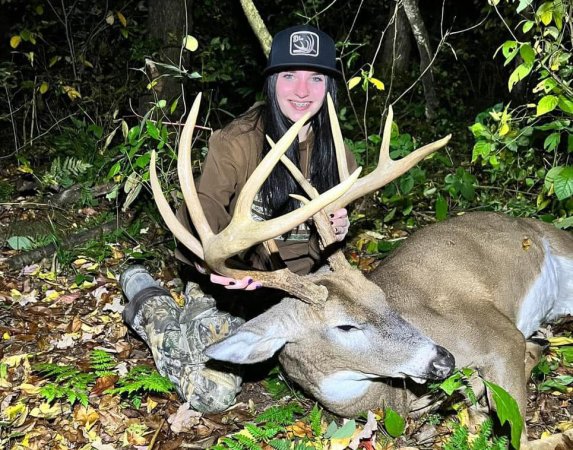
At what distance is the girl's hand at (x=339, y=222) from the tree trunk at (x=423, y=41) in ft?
9.79

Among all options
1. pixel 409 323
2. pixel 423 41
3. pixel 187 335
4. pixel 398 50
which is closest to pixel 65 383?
pixel 187 335

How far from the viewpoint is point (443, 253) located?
14.8ft

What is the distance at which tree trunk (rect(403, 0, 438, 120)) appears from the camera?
6.98m

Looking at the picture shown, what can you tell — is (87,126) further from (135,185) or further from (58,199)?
(135,185)

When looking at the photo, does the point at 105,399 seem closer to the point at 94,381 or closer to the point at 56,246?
the point at 94,381

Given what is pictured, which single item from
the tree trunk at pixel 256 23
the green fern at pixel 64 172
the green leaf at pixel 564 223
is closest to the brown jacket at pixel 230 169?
the tree trunk at pixel 256 23

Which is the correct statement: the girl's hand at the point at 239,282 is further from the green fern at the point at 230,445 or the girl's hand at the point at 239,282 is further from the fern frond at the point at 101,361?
the fern frond at the point at 101,361

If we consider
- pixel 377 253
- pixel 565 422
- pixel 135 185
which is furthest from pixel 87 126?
pixel 565 422

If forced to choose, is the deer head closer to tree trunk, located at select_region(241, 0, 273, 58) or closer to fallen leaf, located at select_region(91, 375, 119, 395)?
fallen leaf, located at select_region(91, 375, 119, 395)

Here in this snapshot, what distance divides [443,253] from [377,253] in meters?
1.22

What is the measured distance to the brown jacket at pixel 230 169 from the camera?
4.19 metres

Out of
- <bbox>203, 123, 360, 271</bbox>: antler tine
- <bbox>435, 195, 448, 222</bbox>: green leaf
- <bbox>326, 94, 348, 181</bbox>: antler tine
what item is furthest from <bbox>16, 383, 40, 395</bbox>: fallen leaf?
<bbox>435, 195, 448, 222</bbox>: green leaf

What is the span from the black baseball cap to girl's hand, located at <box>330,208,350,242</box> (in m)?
0.92

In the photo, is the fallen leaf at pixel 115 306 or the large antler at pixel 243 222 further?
the fallen leaf at pixel 115 306
